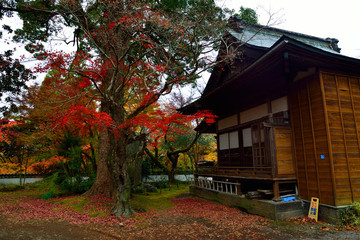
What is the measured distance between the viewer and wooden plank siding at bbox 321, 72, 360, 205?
657cm

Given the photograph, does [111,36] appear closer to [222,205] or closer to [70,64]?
[70,64]

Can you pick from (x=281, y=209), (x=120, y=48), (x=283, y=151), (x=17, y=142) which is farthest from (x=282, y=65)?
(x=17, y=142)

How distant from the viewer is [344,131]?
272 inches

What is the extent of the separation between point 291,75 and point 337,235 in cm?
494

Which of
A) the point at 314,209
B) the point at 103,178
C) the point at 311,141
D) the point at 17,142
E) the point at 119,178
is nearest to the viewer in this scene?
the point at 314,209

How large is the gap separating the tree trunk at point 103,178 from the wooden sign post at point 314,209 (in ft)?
26.3

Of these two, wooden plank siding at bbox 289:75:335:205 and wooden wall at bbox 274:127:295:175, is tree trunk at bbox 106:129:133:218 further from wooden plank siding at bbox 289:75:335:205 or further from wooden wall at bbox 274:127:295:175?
wooden plank siding at bbox 289:75:335:205

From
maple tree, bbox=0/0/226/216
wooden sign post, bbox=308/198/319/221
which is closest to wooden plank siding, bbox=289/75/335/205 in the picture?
wooden sign post, bbox=308/198/319/221

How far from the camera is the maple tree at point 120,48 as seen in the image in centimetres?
764

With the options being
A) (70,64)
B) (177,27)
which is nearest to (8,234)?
(70,64)

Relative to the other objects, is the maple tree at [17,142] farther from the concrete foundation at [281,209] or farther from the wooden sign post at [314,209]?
the wooden sign post at [314,209]

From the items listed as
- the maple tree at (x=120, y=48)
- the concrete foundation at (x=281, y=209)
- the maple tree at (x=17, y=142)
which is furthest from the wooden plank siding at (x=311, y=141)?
the maple tree at (x=17, y=142)

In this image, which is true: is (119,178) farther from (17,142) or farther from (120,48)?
(17,142)

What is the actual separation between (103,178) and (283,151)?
320 inches
